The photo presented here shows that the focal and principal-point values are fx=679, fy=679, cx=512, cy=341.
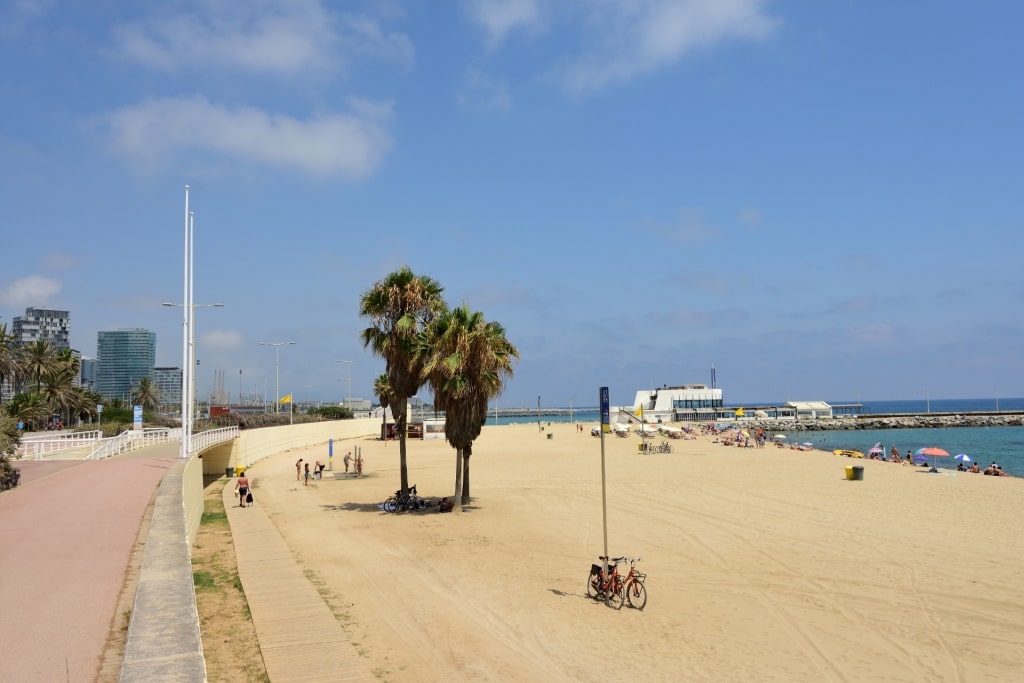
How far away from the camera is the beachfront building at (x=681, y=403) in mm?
144250

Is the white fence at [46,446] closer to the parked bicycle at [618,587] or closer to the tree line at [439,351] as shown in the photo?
the tree line at [439,351]

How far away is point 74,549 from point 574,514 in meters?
16.6

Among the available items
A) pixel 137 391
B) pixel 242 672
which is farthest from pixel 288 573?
pixel 137 391

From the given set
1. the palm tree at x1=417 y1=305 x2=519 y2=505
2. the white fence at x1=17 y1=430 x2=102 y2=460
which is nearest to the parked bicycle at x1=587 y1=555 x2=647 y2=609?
the palm tree at x1=417 y1=305 x2=519 y2=505

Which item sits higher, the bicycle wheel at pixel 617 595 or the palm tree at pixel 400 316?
the palm tree at pixel 400 316

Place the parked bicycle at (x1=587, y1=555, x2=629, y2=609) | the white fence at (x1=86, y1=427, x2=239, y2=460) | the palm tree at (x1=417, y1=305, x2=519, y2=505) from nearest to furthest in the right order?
the parked bicycle at (x1=587, y1=555, x2=629, y2=609) → the palm tree at (x1=417, y1=305, x2=519, y2=505) → the white fence at (x1=86, y1=427, x2=239, y2=460)

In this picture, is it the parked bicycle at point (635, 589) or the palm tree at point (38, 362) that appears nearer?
the parked bicycle at point (635, 589)

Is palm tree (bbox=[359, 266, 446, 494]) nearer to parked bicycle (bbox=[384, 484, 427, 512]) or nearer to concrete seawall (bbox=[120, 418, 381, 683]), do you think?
parked bicycle (bbox=[384, 484, 427, 512])

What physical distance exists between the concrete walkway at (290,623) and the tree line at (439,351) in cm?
799

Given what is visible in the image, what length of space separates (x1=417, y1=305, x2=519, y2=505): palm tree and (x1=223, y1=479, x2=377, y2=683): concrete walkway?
7900 millimetres

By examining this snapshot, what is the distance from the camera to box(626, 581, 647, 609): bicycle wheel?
534 inches

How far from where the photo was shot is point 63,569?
34.5ft

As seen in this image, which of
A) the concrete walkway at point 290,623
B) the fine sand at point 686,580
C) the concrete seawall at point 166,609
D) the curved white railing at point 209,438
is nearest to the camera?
the concrete seawall at point 166,609

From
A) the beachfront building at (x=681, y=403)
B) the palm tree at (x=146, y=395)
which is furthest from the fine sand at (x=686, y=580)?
the beachfront building at (x=681, y=403)
